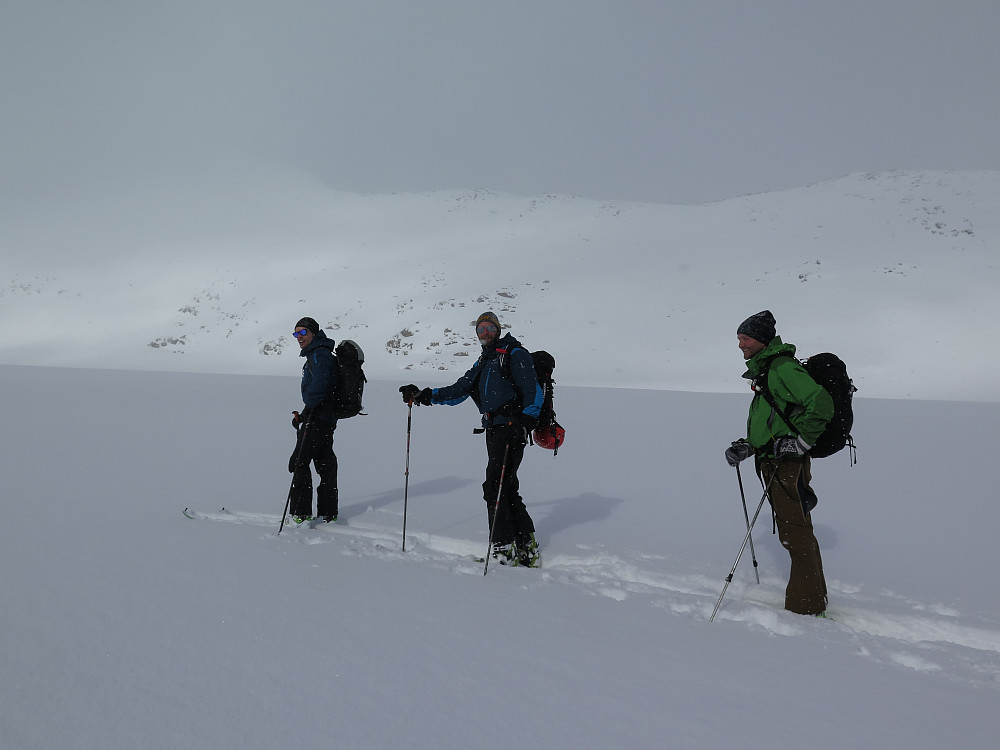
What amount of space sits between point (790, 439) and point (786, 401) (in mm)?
261

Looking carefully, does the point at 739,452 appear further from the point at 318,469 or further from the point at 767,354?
the point at 318,469

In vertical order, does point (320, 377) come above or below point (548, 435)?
above

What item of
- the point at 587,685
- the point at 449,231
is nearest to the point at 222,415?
the point at 587,685

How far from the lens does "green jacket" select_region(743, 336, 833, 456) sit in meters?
3.84

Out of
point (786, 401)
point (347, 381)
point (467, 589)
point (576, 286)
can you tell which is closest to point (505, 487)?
point (467, 589)

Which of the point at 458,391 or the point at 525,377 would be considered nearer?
the point at 525,377

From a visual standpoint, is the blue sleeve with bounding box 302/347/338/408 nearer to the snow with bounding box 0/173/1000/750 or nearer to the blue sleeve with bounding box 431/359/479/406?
the blue sleeve with bounding box 431/359/479/406

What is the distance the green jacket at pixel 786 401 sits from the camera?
384 centimetres

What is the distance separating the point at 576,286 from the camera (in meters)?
41.7

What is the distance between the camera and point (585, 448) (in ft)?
36.6

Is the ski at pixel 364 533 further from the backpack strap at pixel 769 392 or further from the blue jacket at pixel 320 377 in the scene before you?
the backpack strap at pixel 769 392

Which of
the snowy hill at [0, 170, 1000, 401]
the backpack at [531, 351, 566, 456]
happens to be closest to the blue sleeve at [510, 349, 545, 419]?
the backpack at [531, 351, 566, 456]

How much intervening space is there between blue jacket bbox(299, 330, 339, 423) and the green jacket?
3887 mm

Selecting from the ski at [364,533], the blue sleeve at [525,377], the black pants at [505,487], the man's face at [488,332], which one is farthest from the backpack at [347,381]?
the blue sleeve at [525,377]
